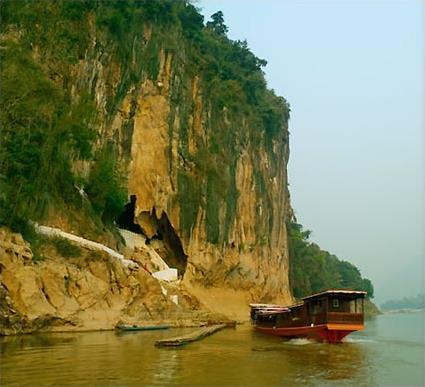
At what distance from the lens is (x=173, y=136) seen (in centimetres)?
3503

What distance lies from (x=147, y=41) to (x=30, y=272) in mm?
19179

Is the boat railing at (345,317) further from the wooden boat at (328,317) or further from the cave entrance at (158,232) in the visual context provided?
the cave entrance at (158,232)

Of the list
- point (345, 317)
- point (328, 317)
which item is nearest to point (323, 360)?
point (328, 317)

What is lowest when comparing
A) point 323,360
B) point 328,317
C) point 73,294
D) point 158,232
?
point 323,360

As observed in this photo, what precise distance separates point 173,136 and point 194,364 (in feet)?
79.0

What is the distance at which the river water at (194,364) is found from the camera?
1022 centimetres

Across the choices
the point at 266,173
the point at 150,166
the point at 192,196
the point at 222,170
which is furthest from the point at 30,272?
the point at 266,173

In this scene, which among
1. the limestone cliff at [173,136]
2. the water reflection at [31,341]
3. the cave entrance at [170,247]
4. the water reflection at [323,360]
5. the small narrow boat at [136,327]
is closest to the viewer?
the water reflection at [323,360]

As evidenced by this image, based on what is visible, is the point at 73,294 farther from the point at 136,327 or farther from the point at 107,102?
the point at 107,102

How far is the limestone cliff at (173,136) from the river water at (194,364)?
5.81 m

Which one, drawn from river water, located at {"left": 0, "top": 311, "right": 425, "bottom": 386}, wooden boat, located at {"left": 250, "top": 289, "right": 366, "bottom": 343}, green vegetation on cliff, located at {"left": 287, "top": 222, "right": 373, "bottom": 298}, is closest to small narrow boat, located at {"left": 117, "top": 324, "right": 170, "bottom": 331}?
river water, located at {"left": 0, "top": 311, "right": 425, "bottom": 386}

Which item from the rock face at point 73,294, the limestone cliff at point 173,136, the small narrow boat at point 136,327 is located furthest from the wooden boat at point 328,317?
the limestone cliff at point 173,136

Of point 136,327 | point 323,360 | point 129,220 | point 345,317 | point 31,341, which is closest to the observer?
point 323,360

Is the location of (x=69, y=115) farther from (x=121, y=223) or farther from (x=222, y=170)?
(x=222, y=170)
